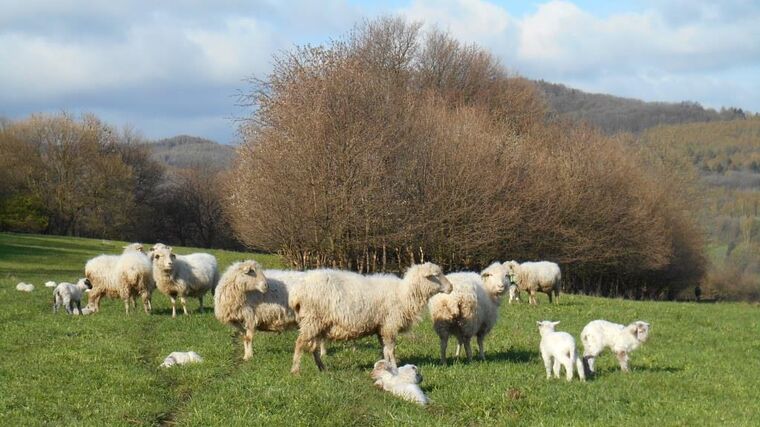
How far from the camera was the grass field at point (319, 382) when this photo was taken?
35.0 ft

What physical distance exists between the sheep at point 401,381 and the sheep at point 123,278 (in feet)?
42.2

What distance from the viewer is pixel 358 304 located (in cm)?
1444

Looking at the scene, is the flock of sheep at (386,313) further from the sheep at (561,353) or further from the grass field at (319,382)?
the grass field at (319,382)

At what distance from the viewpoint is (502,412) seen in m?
10.9

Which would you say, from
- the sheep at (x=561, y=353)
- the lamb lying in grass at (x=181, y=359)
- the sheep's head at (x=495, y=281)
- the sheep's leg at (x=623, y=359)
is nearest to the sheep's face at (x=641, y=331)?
the sheep's leg at (x=623, y=359)

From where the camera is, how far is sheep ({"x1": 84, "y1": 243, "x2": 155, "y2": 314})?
23859 millimetres

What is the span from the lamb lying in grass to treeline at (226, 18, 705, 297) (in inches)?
971

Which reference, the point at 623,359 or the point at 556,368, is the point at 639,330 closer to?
the point at 623,359

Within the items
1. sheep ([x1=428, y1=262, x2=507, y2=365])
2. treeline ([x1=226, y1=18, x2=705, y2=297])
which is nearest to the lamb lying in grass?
sheep ([x1=428, y1=262, x2=507, y2=365])

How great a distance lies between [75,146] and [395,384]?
7542cm

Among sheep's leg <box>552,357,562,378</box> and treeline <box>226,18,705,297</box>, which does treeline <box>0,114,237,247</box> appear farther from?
sheep's leg <box>552,357,562,378</box>

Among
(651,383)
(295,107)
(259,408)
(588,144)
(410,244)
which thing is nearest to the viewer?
(259,408)

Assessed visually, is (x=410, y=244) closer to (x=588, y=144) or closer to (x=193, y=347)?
(x=588, y=144)

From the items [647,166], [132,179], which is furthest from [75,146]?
[647,166]
